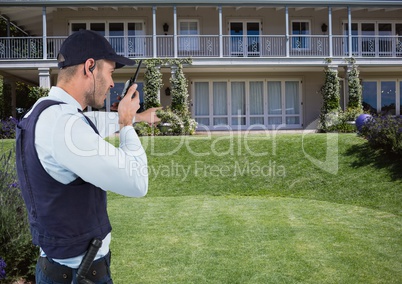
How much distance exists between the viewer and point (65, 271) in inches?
65.2

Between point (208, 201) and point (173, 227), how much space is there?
2.16 metres

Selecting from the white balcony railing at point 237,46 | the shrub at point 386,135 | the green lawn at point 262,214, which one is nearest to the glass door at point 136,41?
the white balcony railing at point 237,46

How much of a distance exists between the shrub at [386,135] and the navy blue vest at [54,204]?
10440 mm

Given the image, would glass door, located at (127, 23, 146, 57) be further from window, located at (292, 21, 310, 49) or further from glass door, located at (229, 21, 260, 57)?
window, located at (292, 21, 310, 49)

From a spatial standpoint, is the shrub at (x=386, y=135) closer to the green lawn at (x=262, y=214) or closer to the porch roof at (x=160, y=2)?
the green lawn at (x=262, y=214)

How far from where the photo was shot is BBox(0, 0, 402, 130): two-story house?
20122mm

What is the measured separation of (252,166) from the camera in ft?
37.4

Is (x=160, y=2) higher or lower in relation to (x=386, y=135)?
higher

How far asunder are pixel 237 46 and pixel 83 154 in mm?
19846

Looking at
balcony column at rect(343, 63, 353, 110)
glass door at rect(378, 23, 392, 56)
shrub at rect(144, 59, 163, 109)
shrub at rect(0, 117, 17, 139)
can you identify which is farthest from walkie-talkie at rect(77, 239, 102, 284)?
glass door at rect(378, 23, 392, 56)

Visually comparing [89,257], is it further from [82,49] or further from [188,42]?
[188,42]

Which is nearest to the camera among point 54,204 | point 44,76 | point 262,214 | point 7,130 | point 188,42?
point 54,204

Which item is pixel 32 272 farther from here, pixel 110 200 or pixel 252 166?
pixel 252 166

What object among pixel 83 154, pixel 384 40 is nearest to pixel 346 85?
pixel 384 40
